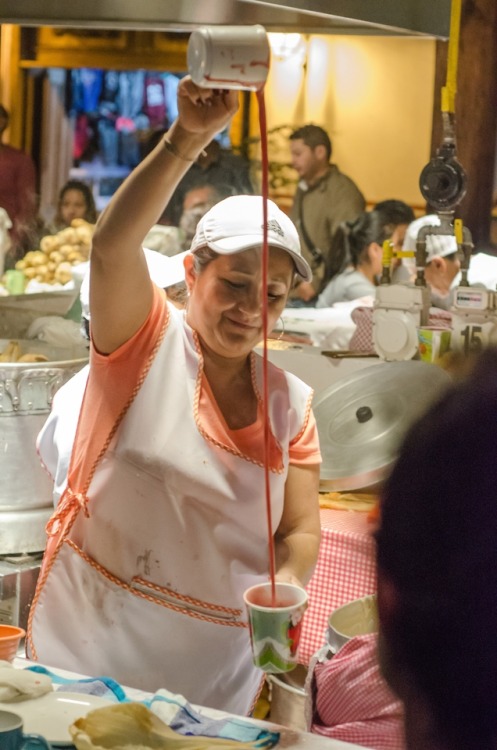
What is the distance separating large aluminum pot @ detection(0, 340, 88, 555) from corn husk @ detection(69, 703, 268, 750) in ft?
4.06

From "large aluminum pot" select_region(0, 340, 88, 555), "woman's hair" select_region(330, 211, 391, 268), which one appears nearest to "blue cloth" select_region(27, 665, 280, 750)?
"large aluminum pot" select_region(0, 340, 88, 555)

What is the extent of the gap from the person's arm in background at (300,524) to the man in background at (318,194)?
5383 millimetres

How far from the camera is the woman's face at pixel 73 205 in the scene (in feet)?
24.0

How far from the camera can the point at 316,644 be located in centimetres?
285

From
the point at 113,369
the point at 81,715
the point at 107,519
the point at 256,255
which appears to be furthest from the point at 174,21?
the point at 81,715

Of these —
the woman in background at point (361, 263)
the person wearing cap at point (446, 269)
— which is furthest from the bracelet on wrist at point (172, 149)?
the woman in background at point (361, 263)

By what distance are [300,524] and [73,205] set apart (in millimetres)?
5578

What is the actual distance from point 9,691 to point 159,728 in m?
0.27

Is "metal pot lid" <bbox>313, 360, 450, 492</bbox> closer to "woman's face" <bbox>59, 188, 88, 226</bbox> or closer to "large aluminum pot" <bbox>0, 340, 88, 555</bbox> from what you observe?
"large aluminum pot" <bbox>0, 340, 88, 555</bbox>

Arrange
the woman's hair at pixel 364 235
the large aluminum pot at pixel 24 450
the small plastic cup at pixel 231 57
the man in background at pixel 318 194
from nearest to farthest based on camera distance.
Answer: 1. the small plastic cup at pixel 231 57
2. the large aluminum pot at pixel 24 450
3. the woman's hair at pixel 364 235
4. the man in background at pixel 318 194

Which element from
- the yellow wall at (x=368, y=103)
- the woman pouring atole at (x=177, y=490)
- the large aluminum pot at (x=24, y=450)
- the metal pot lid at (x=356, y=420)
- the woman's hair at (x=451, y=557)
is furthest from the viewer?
the yellow wall at (x=368, y=103)

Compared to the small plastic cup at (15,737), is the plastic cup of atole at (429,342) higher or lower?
higher

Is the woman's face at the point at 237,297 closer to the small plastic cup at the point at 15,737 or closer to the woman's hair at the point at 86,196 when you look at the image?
the small plastic cup at the point at 15,737

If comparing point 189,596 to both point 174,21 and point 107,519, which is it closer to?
point 107,519
